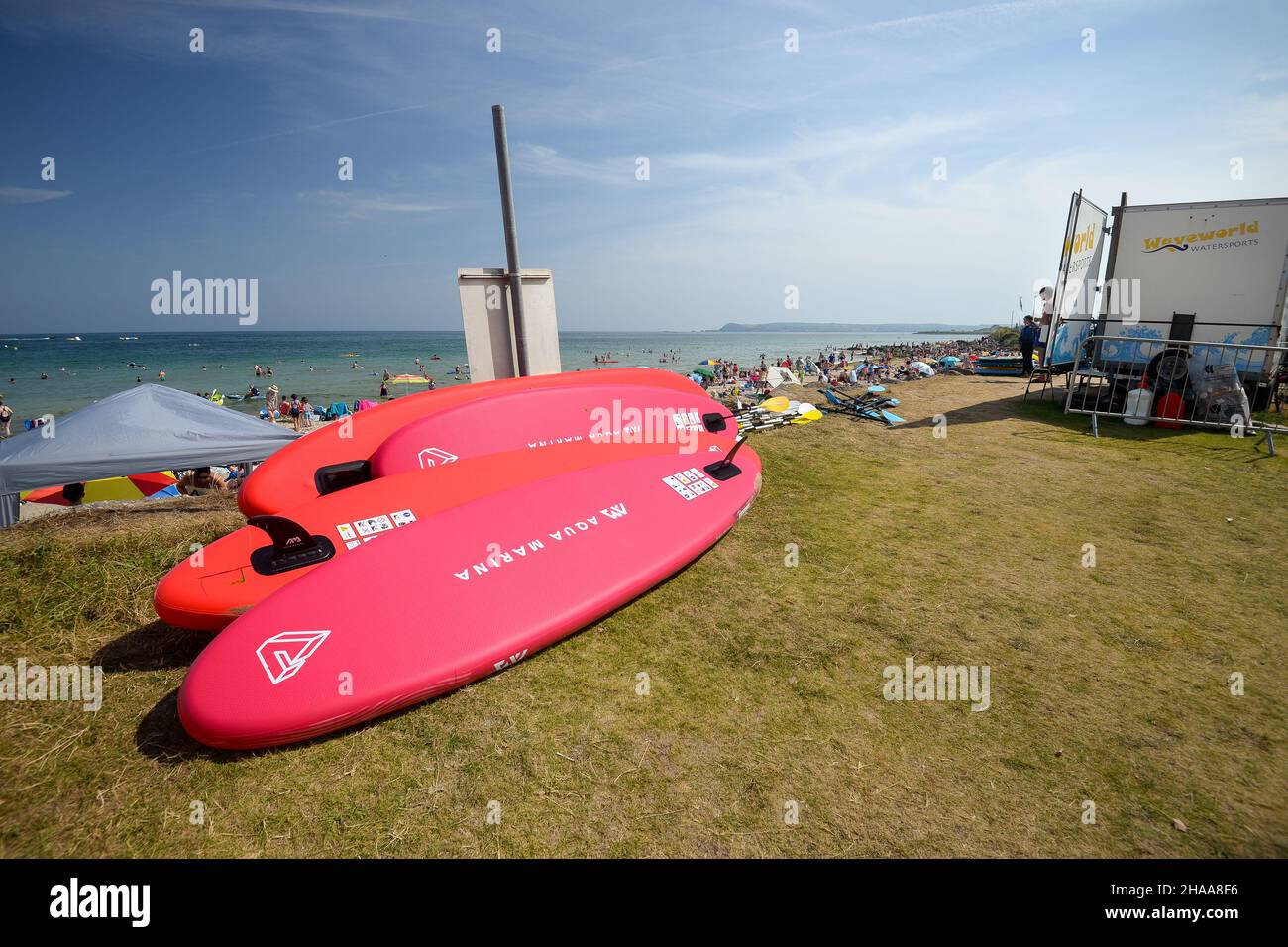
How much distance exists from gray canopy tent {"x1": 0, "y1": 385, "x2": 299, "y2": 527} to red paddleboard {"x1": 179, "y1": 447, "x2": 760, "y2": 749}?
27.1ft

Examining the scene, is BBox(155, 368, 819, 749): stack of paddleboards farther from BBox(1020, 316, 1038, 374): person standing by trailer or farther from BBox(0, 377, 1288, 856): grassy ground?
BBox(1020, 316, 1038, 374): person standing by trailer

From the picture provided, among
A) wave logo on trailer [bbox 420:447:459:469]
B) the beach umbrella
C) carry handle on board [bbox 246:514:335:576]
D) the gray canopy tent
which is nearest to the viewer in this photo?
carry handle on board [bbox 246:514:335:576]

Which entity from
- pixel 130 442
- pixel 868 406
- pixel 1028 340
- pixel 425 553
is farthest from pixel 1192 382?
pixel 130 442

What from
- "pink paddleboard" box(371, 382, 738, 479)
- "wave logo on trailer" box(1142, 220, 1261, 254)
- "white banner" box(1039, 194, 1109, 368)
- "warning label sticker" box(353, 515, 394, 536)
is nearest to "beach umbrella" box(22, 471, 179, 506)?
"pink paddleboard" box(371, 382, 738, 479)

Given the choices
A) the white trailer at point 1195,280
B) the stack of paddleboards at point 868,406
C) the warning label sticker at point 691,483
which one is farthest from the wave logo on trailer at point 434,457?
the white trailer at point 1195,280

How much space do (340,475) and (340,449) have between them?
0.46 meters

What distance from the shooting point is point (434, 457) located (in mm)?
5242

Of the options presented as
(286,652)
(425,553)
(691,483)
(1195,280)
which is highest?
(1195,280)

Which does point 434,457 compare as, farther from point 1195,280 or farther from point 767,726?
point 1195,280

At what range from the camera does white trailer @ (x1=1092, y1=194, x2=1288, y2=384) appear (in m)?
9.09
